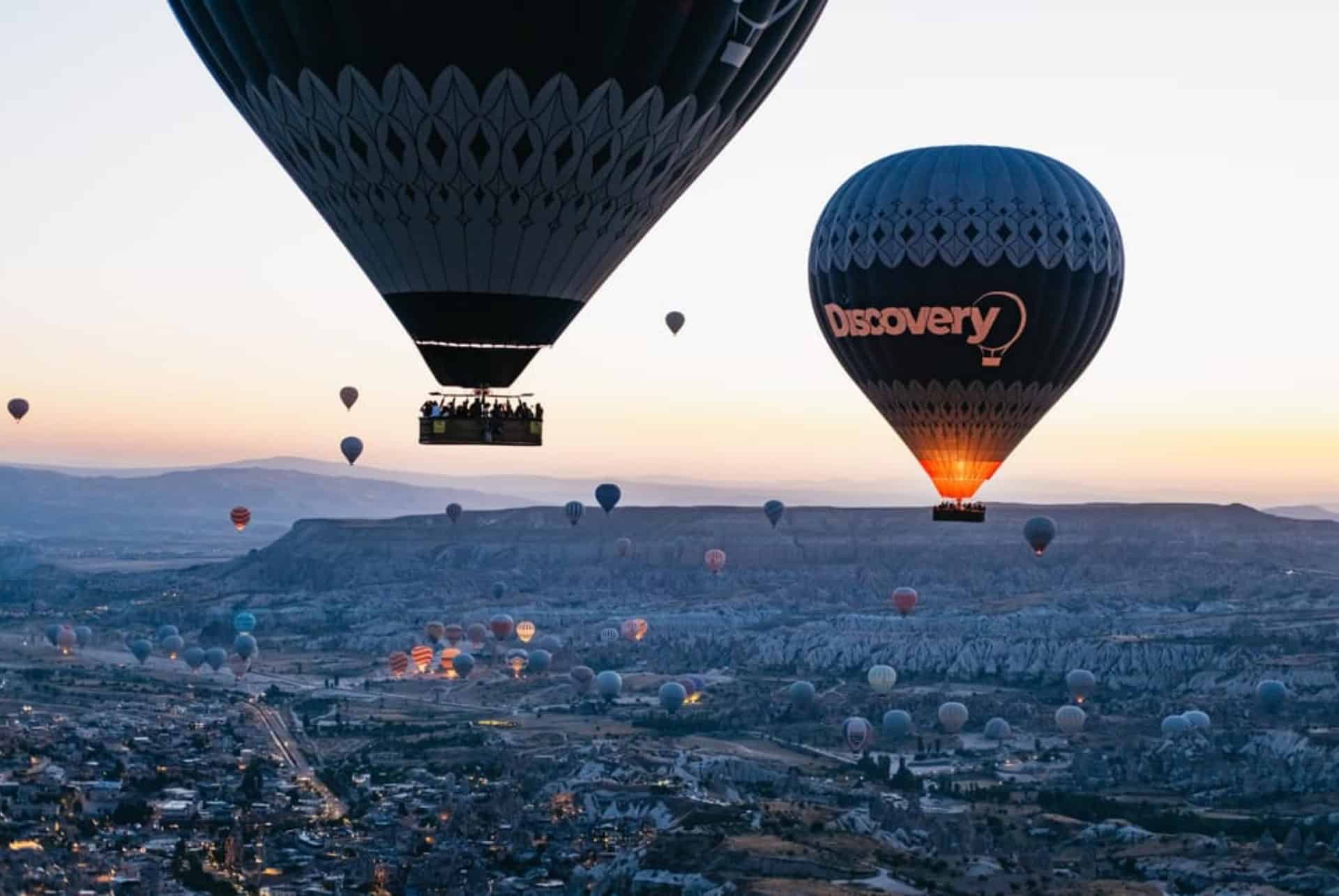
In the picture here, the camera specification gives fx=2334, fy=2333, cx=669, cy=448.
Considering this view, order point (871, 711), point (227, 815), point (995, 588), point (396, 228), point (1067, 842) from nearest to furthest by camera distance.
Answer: point (396, 228), point (1067, 842), point (227, 815), point (871, 711), point (995, 588)

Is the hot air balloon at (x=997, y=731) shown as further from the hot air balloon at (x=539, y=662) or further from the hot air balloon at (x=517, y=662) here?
the hot air balloon at (x=517, y=662)

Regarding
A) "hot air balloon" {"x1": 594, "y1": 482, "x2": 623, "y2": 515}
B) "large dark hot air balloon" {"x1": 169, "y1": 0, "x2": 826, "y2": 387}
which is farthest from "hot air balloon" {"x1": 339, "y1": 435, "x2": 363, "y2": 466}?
"large dark hot air balloon" {"x1": 169, "y1": 0, "x2": 826, "y2": 387}

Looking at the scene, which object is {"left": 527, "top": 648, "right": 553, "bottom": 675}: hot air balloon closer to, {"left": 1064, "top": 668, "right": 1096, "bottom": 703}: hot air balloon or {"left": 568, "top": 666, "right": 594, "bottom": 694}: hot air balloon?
{"left": 568, "top": 666, "right": 594, "bottom": 694}: hot air balloon

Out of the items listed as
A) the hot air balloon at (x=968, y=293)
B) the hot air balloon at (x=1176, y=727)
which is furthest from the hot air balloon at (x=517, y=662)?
the hot air balloon at (x=968, y=293)

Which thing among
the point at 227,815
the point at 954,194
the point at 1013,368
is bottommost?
the point at 227,815

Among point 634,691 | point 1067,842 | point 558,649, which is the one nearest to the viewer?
point 1067,842

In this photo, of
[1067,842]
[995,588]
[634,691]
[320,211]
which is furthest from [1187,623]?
[320,211]

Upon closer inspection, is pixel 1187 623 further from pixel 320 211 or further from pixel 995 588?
pixel 320 211
